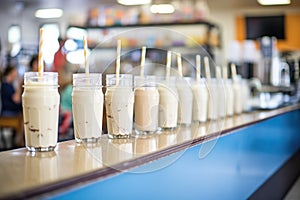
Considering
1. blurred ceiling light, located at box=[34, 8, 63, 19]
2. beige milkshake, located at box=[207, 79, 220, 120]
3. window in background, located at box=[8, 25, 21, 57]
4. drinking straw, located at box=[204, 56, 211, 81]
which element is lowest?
beige milkshake, located at box=[207, 79, 220, 120]

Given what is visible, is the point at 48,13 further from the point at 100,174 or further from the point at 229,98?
the point at 100,174

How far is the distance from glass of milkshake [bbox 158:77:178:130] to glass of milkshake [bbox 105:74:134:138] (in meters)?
0.20

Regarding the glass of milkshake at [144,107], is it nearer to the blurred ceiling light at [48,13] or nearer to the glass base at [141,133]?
the glass base at [141,133]

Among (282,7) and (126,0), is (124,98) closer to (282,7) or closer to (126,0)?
(126,0)

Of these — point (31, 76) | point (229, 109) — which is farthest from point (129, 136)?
point (229, 109)

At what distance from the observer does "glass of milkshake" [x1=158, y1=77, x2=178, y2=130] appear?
1627 millimetres

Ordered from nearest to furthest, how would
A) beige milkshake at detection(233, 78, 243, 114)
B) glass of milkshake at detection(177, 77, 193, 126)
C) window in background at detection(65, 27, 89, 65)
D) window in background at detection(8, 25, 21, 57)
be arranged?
glass of milkshake at detection(177, 77, 193, 126) < beige milkshake at detection(233, 78, 243, 114) < window in background at detection(65, 27, 89, 65) < window in background at detection(8, 25, 21, 57)

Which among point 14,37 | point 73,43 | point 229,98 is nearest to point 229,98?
point 229,98

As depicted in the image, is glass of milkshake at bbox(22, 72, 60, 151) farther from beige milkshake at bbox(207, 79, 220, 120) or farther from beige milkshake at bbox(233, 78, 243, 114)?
beige milkshake at bbox(233, 78, 243, 114)

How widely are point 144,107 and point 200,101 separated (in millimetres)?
507

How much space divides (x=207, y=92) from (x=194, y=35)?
173 inches

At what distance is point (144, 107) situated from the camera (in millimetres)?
1531

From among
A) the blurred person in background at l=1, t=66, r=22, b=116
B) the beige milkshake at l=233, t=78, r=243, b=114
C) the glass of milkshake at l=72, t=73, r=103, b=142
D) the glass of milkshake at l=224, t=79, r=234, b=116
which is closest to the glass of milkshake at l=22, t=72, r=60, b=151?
the glass of milkshake at l=72, t=73, r=103, b=142

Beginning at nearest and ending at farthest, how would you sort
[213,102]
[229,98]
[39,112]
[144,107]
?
[39,112], [144,107], [213,102], [229,98]
